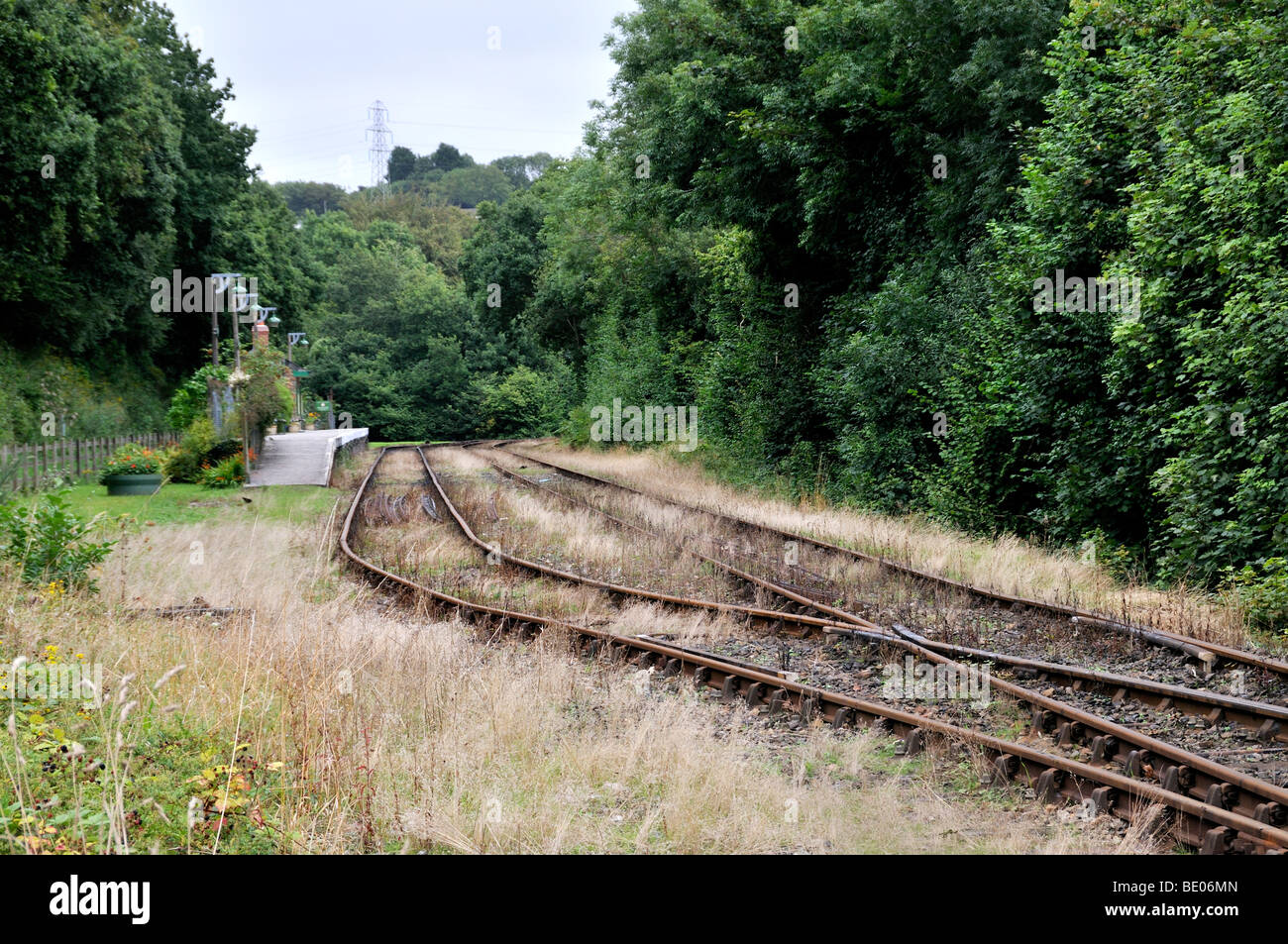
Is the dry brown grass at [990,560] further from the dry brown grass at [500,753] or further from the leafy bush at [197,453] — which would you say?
the leafy bush at [197,453]

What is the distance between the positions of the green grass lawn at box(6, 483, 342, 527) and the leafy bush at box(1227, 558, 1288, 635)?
607 inches

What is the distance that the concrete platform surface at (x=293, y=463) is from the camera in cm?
2539

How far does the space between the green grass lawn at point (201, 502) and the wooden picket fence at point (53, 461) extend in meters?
0.95

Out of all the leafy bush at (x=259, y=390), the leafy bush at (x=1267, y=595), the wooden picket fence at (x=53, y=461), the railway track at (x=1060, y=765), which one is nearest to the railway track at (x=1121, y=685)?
the railway track at (x=1060, y=765)

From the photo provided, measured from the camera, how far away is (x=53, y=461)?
25.2 m

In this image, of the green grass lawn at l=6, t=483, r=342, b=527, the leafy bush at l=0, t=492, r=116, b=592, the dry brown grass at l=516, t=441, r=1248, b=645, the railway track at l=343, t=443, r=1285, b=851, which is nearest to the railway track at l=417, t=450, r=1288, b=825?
the railway track at l=343, t=443, r=1285, b=851

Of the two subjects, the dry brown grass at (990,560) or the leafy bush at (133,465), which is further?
the leafy bush at (133,465)

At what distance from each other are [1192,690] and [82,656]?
7.32m

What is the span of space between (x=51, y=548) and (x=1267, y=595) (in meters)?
11.3

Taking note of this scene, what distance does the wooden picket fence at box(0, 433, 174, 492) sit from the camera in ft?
70.6

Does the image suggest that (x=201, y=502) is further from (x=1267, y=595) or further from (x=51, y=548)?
(x=1267, y=595)

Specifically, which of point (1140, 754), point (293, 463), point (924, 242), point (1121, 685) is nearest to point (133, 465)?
point (293, 463)

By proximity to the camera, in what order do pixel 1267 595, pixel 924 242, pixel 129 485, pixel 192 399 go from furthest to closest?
pixel 192 399 < pixel 129 485 < pixel 924 242 < pixel 1267 595

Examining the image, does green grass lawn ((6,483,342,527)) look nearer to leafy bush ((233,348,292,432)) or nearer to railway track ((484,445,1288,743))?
leafy bush ((233,348,292,432))
